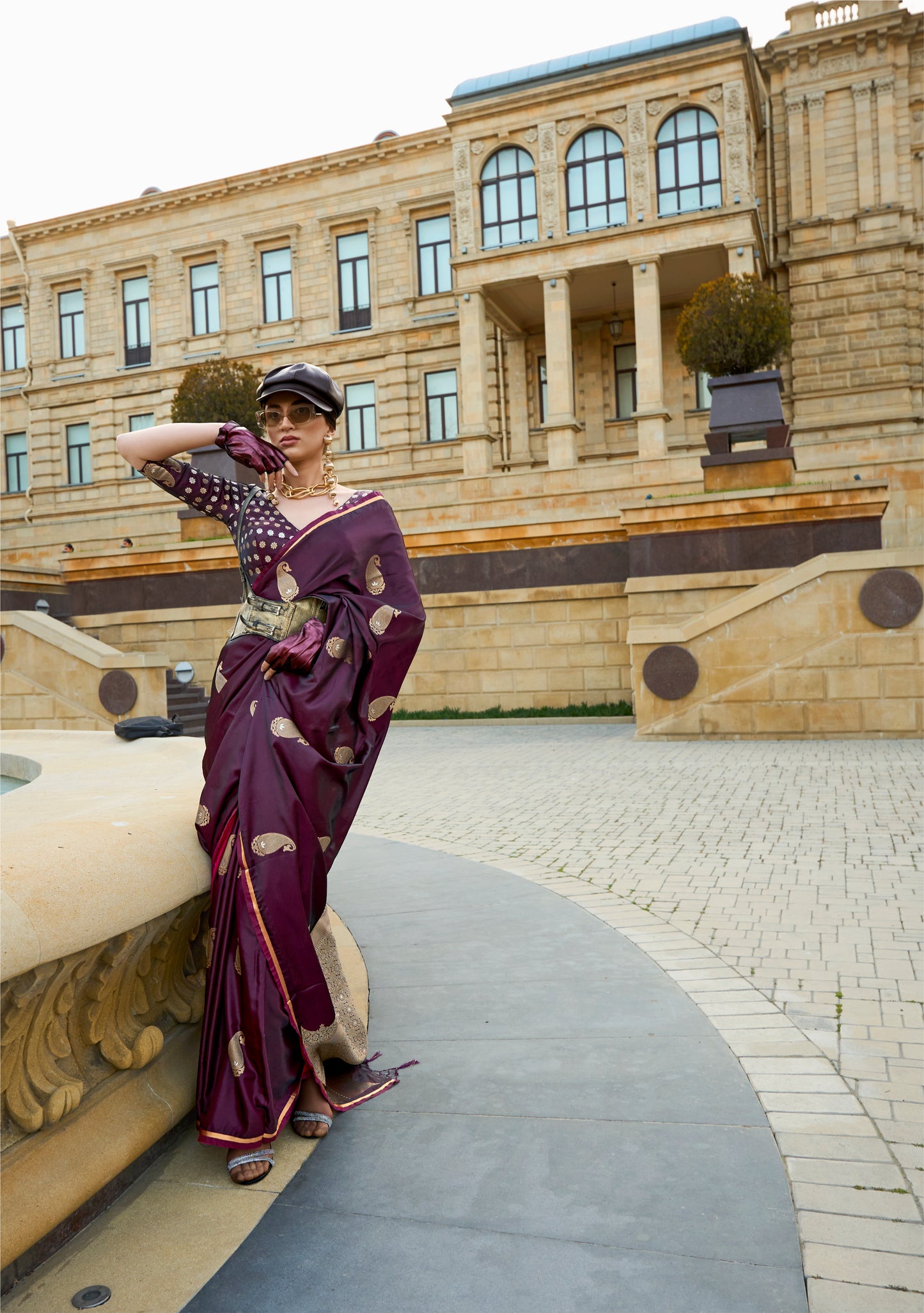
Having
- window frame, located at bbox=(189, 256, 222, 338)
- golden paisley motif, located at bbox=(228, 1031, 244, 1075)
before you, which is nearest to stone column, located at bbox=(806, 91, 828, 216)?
window frame, located at bbox=(189, 256, 222, 338)

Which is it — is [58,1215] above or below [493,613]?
below

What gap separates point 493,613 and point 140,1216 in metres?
16.1

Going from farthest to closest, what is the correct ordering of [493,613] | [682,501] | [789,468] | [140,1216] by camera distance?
[493,613] → [789,468] → [682,501] → [140,1216]

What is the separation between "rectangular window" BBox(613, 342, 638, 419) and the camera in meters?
29.2

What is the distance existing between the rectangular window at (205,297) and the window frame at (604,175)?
43.2ft

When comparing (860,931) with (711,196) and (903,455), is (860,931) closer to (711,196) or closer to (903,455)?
(903,455)

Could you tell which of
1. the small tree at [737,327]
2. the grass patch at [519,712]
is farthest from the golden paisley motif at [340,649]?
the small tree at [737,327]

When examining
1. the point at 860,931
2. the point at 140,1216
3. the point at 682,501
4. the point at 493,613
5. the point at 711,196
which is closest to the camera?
the point at 140,1216

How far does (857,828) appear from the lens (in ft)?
24.9

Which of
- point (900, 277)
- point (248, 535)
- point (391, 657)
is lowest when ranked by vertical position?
point (391, 657)

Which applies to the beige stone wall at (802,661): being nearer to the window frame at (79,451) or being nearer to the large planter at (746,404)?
the large planter at (746,404)

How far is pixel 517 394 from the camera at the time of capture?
29.9m

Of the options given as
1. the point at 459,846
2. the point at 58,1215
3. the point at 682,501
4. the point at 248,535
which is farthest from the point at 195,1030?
the point at 682,501

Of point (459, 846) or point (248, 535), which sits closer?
point (248, 535)
